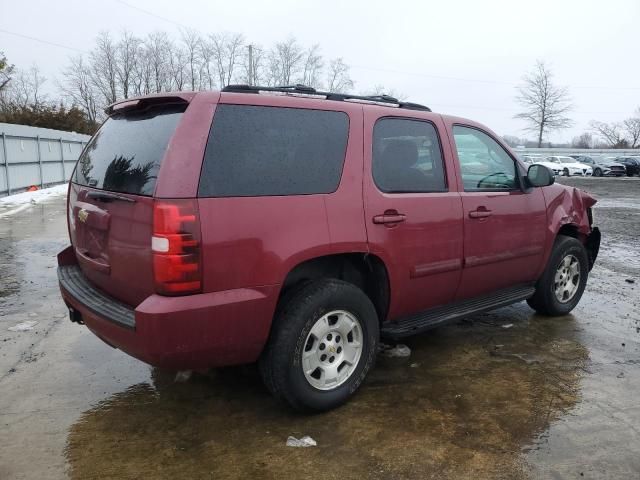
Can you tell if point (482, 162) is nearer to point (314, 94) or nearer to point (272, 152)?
point (314, 94)

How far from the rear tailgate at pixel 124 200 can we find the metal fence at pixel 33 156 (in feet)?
46.2

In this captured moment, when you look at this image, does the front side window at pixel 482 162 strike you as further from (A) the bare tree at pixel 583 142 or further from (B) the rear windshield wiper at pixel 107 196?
(A) the bare tree at pixel 583 142

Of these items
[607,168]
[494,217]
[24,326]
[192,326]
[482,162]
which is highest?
[482,162]

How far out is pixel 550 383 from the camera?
372 cm

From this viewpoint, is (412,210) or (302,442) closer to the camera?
(302,442)

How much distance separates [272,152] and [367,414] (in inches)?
66.1

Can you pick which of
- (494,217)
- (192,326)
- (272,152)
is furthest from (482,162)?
(192,326)

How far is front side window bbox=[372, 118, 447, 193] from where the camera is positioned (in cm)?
350

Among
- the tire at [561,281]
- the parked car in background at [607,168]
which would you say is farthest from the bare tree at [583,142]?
the tire at [561,281]

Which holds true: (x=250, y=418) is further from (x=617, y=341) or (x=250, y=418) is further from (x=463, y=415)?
(x=617, y=341)

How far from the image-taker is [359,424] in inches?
125

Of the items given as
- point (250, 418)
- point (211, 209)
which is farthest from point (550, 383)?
point (211, 209)

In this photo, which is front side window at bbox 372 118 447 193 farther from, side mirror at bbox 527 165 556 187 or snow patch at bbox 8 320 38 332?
snow patch at bbox 8 320 38 332

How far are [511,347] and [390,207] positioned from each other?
186 centimetres
